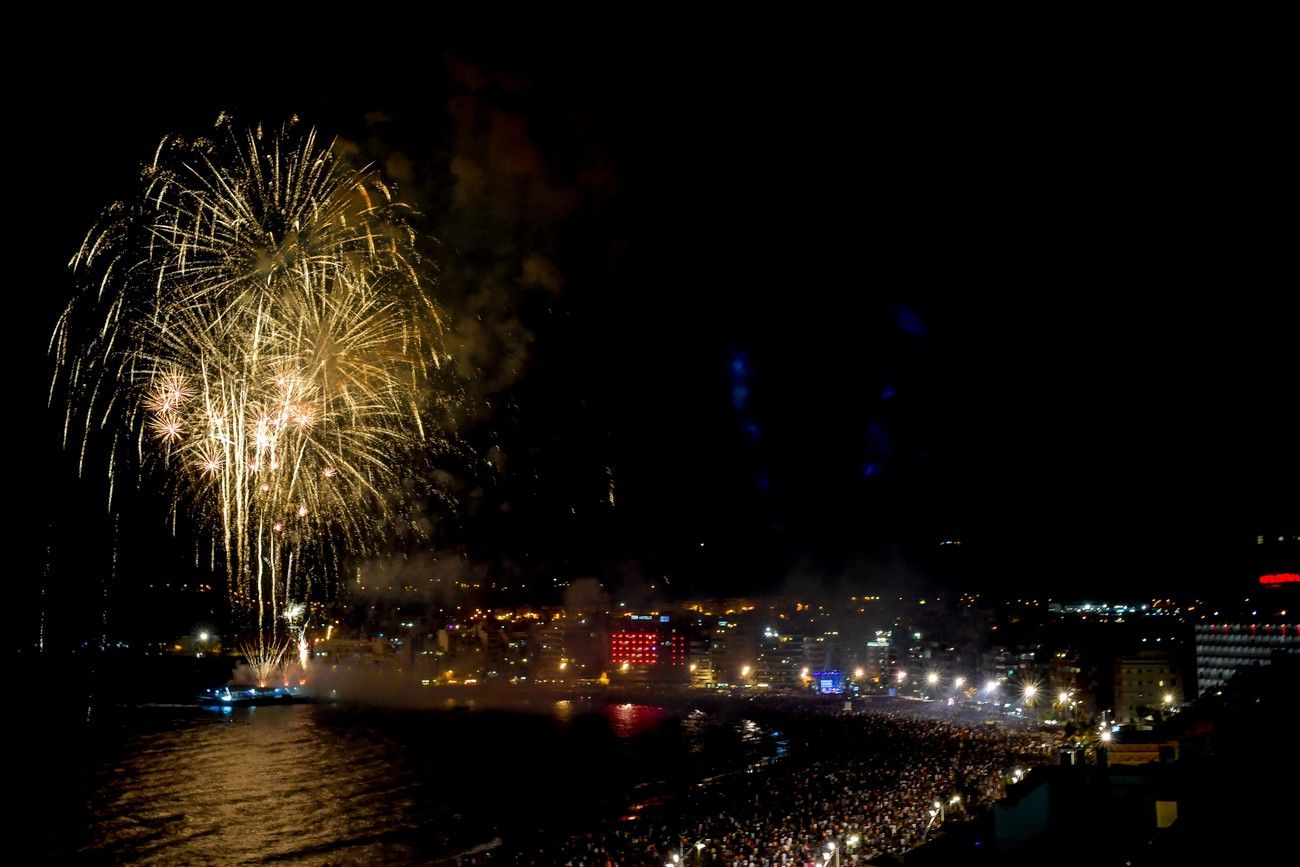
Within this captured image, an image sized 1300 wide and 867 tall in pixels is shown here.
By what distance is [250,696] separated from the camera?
58.5 m

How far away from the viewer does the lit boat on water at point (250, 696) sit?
5659 cm

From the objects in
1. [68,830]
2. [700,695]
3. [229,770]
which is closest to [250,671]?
[700,695]

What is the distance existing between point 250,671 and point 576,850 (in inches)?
2345

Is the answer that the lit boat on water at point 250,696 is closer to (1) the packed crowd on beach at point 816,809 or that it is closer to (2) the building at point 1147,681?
(1) the packed crowd on beach at point 816,809

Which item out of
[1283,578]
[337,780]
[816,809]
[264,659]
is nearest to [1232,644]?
[1283,578]

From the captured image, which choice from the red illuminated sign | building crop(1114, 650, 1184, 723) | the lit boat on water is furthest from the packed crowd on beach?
the lit boat on water

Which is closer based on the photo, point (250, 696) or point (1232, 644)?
point (1232, 644)

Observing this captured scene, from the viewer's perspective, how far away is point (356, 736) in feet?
140

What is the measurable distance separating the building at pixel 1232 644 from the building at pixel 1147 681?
1624mm

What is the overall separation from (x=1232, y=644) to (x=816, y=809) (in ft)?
79.0

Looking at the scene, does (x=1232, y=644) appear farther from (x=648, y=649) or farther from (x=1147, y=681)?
(x=648, y=649)

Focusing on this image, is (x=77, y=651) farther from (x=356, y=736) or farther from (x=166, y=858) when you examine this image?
(x=166, y=858)

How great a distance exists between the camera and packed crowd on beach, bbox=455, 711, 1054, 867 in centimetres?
1759

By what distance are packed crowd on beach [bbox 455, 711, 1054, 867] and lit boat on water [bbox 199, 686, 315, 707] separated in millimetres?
34010
